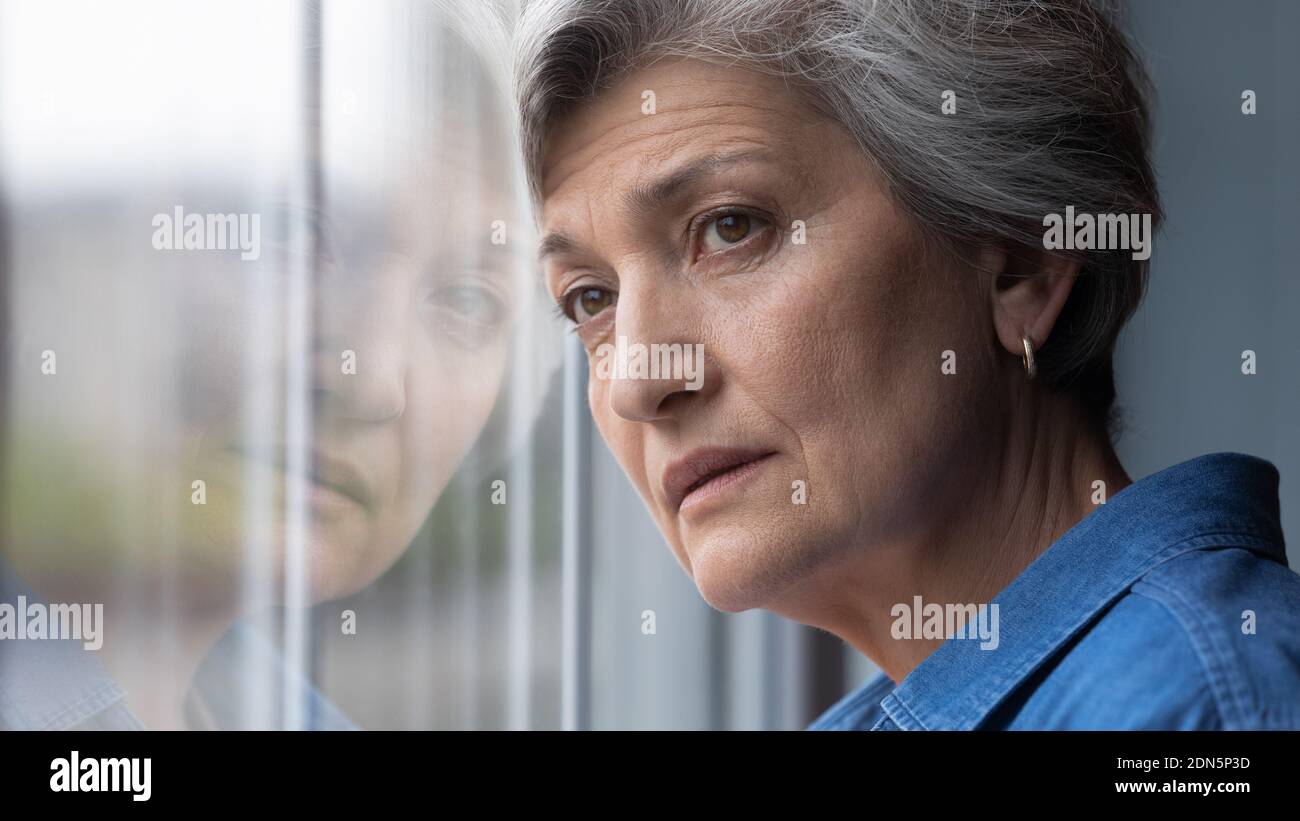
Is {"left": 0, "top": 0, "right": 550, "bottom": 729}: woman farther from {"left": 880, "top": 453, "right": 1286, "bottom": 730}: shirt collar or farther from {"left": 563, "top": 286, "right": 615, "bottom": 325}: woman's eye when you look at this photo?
{"left": 880, "top": 453, "right": 1286, "bottom": 730}: shirt collar

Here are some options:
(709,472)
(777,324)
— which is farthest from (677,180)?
(709,472)

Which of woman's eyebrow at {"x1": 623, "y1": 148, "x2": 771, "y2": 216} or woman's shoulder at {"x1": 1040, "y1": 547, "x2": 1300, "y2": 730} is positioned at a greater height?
woman's eyebrow at {"x1": 623, "y1": 148, "x2": 771, "y2": 216}

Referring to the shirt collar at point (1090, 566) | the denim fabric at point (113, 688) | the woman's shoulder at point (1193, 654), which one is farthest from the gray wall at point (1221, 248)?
the denim fabric at point (113, 688)

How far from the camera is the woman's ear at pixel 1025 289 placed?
3.01 ft

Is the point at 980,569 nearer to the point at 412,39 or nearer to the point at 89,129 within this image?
the point at 412,39

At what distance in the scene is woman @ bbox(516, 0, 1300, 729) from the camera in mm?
863

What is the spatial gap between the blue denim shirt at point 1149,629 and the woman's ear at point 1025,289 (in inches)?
6.3

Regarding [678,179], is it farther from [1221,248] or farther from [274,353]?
[1221,248]

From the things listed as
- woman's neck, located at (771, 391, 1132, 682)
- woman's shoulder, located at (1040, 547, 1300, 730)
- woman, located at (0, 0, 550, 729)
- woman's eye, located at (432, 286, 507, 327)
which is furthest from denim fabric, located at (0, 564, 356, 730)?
woman's shoulder, located at (1040, 547, 1300, 730)

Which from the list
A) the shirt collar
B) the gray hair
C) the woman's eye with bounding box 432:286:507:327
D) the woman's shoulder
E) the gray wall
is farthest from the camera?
the gray wall

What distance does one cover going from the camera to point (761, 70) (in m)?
0.90

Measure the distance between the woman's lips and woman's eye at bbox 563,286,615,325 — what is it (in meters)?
0.19

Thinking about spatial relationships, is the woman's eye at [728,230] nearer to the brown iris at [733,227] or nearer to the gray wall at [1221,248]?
the brown iris at [733,227]

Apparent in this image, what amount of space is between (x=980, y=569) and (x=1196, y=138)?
862 millimetres
